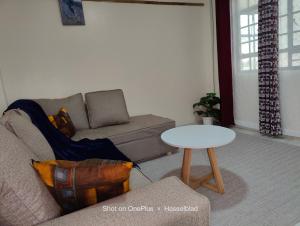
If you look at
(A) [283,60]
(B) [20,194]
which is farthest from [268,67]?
(B) [20,194]

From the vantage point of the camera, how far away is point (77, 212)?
0.91 metres

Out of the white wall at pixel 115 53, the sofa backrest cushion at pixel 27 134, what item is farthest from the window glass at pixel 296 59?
the sofa backrest cushion at pixel 27 134

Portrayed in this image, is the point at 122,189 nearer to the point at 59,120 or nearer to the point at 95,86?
the point at 59,120

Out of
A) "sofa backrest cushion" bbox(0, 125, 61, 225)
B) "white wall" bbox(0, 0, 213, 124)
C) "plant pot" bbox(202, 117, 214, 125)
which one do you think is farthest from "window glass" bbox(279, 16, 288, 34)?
"sofa backrest cushion" bbox(0, 125, 61, 225)

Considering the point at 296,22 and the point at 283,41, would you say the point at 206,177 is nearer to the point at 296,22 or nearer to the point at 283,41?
the point at 283,41

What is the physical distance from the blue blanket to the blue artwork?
1.27 metres

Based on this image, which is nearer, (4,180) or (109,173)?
(4,180)

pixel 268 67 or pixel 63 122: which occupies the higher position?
pixel 268 67

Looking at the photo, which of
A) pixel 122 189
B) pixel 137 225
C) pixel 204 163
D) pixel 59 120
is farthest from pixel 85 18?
pixel 137 225

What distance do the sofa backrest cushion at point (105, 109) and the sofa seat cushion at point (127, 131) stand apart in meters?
0.10

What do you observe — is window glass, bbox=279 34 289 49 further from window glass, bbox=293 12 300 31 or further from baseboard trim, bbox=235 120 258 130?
baseboard trim, bbox=235 120 258 130

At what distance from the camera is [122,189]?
995 millimetres

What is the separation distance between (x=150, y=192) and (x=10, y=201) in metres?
0.54

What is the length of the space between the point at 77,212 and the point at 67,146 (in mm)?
1260
